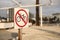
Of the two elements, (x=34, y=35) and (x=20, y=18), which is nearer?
(x=20, y=18)

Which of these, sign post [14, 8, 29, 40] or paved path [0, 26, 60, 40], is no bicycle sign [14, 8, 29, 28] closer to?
sign post [14, 8, 29, 40]

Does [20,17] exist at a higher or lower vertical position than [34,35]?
higher

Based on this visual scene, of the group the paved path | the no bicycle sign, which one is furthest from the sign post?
the paved path

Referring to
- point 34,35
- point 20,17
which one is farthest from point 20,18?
point 34,35

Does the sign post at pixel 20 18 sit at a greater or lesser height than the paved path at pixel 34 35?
greater

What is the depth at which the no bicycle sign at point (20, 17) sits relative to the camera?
6.57 meters

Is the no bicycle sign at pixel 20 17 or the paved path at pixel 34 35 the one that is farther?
the paved path at pixel 34 35

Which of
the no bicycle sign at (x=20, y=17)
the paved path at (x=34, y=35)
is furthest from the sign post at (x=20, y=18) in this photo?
the paved path at (x=34, y=35)

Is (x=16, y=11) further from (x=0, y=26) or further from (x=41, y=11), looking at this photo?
(x=41, y=11)

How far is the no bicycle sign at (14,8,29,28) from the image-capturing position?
657 centimetres

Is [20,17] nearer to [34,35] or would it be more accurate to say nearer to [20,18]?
[20,18]

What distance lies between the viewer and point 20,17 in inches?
260

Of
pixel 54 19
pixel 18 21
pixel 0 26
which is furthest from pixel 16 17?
pixel 54 19

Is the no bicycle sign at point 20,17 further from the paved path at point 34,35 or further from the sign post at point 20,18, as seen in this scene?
the paved path at point 34,35
